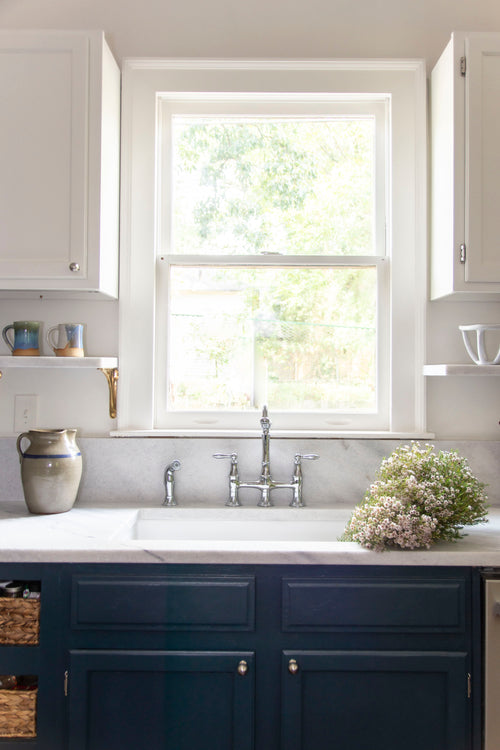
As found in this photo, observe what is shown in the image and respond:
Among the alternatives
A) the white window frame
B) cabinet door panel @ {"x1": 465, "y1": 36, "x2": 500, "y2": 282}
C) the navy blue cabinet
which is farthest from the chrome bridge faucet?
cabinet door panel @ {"x1": 465, "y1": 36, "x2": 500, "y2": 282}

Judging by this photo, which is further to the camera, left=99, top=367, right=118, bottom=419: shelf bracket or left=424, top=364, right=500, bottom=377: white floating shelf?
left=99, top=367, right=118, bottom=419: shelf bracket

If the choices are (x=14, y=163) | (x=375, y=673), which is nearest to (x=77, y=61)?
(x=14, y=163)

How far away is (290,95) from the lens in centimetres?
224

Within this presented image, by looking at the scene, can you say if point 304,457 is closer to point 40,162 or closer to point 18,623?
point 18,623

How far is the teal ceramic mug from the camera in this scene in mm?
2070

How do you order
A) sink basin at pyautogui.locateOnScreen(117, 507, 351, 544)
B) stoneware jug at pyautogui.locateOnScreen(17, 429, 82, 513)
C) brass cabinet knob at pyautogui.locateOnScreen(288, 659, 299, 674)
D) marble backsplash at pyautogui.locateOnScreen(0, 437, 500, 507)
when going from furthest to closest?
1. marble backsplash at pyautogui.locateOnScreen(0, 437, 500, 507)
2. sink basin at pyautogui.locateOnScreen(117, 507, 351, 544)
3. stoneware jug at pyautogui.locateOnScreen(17, 429, 82, 513)
4. brass cabinet knob at pyautogui.locateOnScreen(288, 659, 299, 674)

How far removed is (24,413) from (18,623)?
32.4 inches

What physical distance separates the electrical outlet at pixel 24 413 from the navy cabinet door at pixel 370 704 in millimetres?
1229

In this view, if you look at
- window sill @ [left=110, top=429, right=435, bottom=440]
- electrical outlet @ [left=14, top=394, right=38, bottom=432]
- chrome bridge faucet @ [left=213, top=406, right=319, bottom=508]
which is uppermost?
electrical outlet @ [left=14, top=394, right=38, bottom=432]

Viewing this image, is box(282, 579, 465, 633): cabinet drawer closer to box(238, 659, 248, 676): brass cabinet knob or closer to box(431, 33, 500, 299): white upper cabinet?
box(238, 659, 248, 676): brass cabinet knob

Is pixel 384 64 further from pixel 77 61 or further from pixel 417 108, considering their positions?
pixel 77 61

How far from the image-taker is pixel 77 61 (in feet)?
6.35

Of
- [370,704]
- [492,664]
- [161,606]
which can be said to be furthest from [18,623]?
[492,664]

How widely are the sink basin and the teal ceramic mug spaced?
0.66 m
